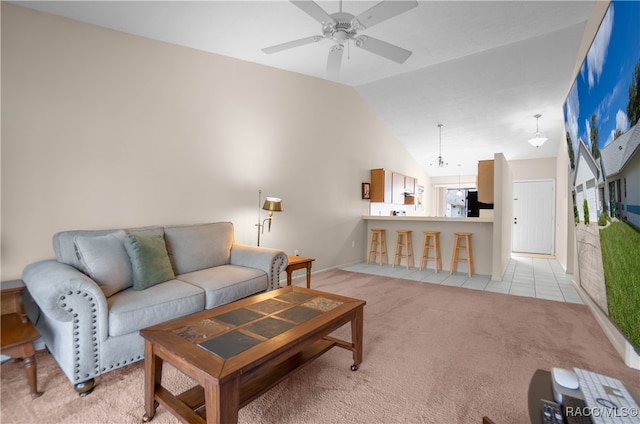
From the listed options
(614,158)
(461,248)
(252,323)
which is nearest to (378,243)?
(461,248)

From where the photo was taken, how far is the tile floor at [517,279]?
13.4ft

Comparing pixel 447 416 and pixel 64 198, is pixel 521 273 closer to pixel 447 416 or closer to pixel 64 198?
pixel 447 416

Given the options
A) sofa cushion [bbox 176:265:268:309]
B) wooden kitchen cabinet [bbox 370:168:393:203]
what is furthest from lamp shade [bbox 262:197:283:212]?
wooden kitchen cabinet [bbox 370:168:393:203]

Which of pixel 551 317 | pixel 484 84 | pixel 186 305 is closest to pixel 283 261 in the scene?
pixel 186 305

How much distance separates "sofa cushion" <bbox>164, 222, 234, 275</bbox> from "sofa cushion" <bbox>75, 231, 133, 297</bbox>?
0.54 m

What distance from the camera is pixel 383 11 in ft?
6.49

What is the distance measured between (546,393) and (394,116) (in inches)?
240

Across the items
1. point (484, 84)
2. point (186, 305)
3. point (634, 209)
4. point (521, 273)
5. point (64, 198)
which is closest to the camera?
point (634, 209)

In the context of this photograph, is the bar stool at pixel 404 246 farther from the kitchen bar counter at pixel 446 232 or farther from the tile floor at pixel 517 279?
the tile floor at pixel 517 279

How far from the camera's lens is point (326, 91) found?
511 centimetres

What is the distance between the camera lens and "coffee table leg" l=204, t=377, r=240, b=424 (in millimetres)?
1169

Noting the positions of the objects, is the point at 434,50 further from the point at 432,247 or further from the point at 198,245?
the point at 198,245

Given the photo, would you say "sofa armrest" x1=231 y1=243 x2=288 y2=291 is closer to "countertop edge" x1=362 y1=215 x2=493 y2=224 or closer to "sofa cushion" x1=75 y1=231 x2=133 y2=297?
"sofa cushion" x1=75 y1=231 x2=133 y2=297

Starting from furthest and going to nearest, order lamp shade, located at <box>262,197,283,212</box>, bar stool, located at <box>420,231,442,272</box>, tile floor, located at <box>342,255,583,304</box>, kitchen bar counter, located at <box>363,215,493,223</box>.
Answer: bar stool, located at <box>420,231,442,272</box>, kitchen bar counter, located at <box>363,215,493,223</box>, tile floor, located at <box>342,255,583,304</box>, lamp shade, located at <box>262,197,283,212</box>
